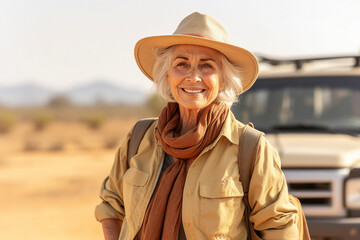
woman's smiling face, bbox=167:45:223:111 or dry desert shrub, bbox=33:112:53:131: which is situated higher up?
dry desert shrub, bbox=33:112:53:131

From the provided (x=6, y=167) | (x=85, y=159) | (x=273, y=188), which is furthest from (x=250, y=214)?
(x=85, y=159)

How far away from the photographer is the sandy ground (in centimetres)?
800

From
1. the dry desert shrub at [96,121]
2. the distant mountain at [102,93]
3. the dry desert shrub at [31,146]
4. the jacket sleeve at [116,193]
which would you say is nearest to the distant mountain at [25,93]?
the distant mountain at [102,93]

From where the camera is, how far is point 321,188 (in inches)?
152

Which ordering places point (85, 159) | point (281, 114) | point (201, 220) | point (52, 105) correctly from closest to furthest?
point (201, 220) < point (281, 114) < point (85, 159) < point (52, 105)

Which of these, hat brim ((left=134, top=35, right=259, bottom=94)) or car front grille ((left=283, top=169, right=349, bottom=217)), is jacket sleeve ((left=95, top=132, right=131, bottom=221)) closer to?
hat brim ((left=134, top=35, right=259, bottom=94))

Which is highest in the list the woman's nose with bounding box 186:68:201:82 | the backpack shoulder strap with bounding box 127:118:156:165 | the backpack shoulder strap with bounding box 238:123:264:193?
the woman's nose with bounding box 186:68:201:82

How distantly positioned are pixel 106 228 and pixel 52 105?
66432mm

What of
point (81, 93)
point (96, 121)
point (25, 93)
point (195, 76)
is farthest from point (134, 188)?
point (81, 93)

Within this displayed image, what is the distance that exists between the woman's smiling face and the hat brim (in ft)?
0.14

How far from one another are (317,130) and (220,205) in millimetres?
2781

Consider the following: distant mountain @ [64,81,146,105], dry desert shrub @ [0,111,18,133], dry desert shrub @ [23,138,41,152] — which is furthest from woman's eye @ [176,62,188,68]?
distant mountain @ [64,81,146,105]

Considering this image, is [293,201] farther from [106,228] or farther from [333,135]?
[333,135]

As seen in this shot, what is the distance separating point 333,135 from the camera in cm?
454
